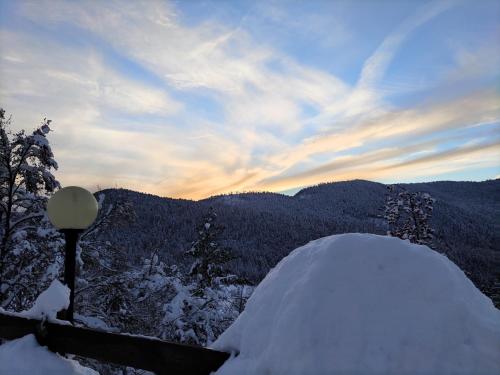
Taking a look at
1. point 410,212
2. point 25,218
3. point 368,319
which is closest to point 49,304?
point 368,319

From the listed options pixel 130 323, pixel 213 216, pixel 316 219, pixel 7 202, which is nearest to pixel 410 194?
pixel 213 216

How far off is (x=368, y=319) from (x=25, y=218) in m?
10.4

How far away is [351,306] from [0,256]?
10.1 meters

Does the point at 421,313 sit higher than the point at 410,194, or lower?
lower

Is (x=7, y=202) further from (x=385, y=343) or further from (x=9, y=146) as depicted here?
(x=385, y=343)

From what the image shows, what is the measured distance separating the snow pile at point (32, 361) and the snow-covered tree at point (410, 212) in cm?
1927

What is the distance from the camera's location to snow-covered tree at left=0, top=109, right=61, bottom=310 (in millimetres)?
9641

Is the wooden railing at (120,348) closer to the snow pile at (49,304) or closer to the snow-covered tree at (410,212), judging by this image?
the snow pile at (49,304)

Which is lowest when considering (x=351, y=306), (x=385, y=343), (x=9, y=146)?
(x=385, y=343)

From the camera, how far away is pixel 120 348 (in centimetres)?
268

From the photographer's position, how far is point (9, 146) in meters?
10.1

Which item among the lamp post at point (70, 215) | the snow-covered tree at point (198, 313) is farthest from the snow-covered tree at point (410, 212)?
the lamp post at point (70, 215)

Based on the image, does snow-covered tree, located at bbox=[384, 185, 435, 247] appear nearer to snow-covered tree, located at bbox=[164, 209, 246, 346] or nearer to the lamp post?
snow-covered tree, located at bbox=[164, 209, 246, 346]

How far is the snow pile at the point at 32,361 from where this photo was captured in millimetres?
3172
